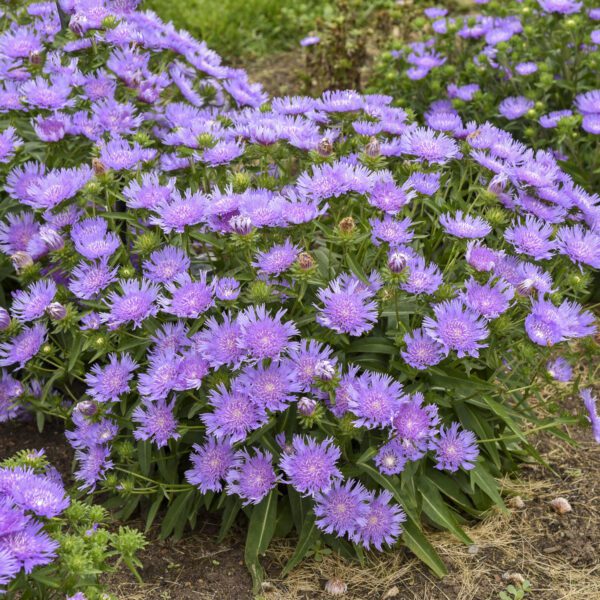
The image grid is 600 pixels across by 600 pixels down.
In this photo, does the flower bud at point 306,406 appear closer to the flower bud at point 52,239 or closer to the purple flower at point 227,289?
the purple flower at point 227,289

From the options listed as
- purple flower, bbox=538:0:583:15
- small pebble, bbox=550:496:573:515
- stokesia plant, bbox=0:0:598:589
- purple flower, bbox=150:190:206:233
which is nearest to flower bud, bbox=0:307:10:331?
stokesia plant, bbox=0:0:598:589

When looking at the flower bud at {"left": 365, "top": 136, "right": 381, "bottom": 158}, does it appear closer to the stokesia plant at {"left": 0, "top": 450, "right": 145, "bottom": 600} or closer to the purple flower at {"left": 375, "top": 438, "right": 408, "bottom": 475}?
the purple flower at {"left": 375, "top": 438, "right": 408, "bottom": 475}

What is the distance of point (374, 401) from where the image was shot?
2648mm

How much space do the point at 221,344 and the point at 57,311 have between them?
0.60 meters

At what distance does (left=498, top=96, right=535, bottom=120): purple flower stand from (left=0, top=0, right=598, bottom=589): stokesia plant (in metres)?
1.17

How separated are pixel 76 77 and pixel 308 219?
1.43 m

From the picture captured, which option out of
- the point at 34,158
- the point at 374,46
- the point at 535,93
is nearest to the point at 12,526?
the point at 34,158

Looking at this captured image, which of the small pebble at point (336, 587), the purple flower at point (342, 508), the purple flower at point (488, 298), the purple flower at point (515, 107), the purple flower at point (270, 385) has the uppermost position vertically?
the purple flower at point (488, 298)

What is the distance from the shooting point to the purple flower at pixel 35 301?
2.95m

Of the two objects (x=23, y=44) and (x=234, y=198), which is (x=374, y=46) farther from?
(x=234, y=198)

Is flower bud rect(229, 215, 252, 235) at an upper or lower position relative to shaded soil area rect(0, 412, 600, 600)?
upper

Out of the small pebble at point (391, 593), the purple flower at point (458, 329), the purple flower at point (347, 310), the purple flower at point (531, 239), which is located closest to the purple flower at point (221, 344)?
the purple flower at point (347, 310)

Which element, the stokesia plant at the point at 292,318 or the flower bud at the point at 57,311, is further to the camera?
the flower bud at the point at 57,311

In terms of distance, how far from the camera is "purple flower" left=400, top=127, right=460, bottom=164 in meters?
3.23
